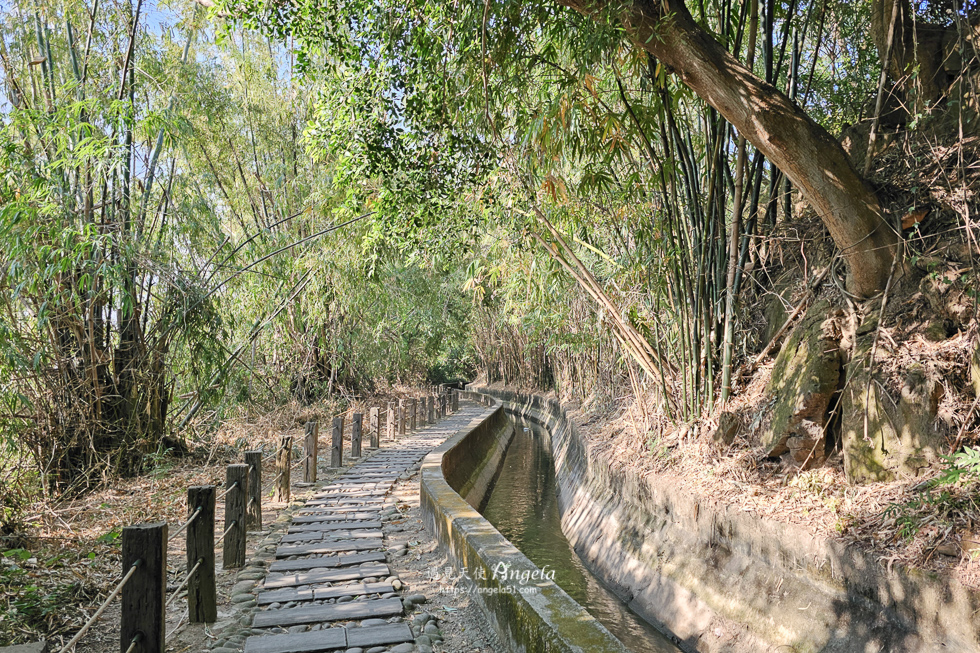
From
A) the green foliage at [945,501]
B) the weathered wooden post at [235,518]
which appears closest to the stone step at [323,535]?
the weathered wooden post at [235,518]

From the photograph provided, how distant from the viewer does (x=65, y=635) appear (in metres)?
3.24

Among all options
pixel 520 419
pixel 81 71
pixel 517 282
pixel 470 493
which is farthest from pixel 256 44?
pixel 520 419

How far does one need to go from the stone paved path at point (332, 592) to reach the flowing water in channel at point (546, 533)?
5.39 ft

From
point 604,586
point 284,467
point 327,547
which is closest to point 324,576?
point 327,547

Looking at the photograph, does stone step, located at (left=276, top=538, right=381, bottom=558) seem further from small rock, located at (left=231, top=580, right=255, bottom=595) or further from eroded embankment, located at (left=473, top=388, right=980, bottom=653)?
eroded embankment, located at (left=473, top=388, right=980, bottom=653)

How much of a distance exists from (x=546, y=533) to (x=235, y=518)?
180 inches

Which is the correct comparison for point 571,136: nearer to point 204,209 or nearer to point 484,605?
point 484,605

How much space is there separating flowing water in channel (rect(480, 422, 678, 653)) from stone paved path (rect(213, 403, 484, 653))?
164 centimetres

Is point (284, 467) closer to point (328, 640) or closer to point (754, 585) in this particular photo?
point (328, 640)

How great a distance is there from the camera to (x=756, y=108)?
3.83 meters

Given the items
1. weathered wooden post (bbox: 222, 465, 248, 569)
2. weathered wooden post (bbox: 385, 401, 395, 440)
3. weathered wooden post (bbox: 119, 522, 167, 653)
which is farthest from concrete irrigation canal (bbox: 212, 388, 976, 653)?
weathered wooden post (bbox: 385, 401, 395, 440)

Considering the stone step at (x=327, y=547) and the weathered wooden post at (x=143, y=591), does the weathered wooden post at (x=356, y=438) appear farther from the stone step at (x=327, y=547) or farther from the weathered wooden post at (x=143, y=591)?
the weathered wooden post at (x=143, y=591)

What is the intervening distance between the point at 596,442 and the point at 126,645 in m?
6.52

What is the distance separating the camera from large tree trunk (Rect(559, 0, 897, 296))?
12.5 feet
